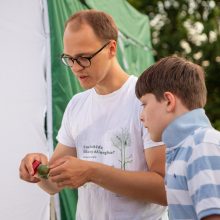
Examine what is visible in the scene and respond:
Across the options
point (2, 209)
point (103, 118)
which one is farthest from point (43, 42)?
point (103, 118)

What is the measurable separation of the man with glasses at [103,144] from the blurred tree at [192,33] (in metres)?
10.3

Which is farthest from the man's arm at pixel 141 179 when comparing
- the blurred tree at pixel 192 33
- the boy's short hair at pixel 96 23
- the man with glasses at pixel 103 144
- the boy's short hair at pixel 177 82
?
the blurred tree at pixel 192 33

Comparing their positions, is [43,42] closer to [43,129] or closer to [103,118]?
[43,129]

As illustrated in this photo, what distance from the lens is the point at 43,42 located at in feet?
10.7

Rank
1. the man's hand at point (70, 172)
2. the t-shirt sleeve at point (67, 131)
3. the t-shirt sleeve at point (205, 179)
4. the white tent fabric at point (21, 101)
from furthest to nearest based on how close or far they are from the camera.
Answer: the white tent fabric at point (21, 101) → the t-shirt sleeve at point (67, 131) → the man's hand at point (70, 172) → the t-shirt sleeve at point (205, 179)

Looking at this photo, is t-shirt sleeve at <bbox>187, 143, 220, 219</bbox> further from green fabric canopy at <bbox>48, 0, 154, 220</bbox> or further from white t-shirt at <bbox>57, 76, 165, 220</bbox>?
green fabric canopy at <bbox>48, 0, 154, 220</bbox>

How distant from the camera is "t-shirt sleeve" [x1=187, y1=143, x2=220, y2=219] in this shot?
4.83 feet

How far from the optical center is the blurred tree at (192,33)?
518 inches

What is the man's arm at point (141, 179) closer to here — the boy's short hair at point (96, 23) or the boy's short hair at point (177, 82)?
the boy's short hair at point (177, 82)

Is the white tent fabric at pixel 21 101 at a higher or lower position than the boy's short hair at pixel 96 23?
lower

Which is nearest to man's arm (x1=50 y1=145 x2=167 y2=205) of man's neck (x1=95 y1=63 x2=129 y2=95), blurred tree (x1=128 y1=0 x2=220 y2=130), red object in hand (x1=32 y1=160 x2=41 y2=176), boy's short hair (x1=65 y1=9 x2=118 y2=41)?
red object in hand (x1=32 y1=160 x2=41 y2=176)

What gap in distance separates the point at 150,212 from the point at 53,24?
153cm

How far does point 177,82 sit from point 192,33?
12615 millimetres

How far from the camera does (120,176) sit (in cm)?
201
